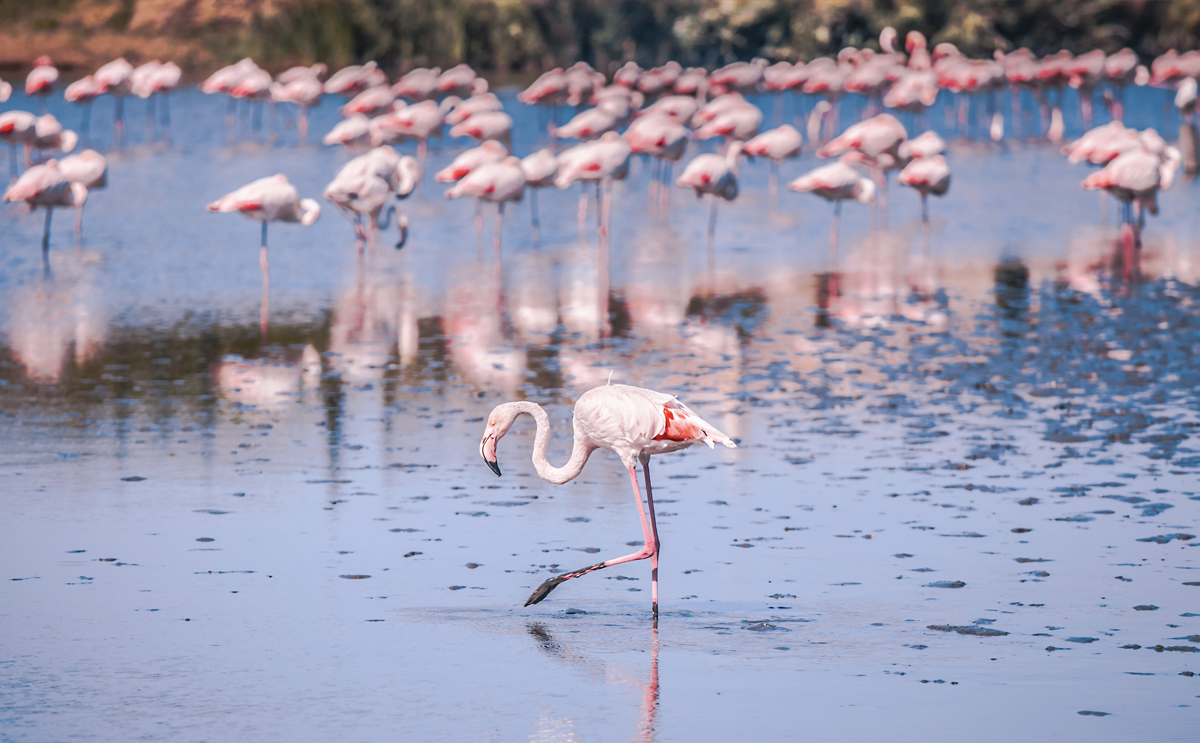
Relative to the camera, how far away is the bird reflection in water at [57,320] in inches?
436

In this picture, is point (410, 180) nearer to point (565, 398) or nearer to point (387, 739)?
point (565, 398)

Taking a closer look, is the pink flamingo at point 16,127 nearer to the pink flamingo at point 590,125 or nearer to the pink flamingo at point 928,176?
the pink flamingo at point 590,125

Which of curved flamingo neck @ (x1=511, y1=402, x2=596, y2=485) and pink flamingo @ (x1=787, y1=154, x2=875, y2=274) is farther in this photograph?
pink flamingo @ (x1=787, y1=154, x2=875, y2=274)

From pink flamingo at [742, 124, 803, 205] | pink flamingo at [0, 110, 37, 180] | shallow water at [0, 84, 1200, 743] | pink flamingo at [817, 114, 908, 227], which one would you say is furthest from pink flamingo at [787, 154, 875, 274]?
pink flamingo at [0, 110, 37, 180]

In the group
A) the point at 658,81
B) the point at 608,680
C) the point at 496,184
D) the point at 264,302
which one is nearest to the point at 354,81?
the point at 658,81

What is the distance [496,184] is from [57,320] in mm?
4886

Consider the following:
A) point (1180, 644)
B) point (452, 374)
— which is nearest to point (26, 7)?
point (452, 374)

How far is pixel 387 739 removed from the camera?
473 centimetres

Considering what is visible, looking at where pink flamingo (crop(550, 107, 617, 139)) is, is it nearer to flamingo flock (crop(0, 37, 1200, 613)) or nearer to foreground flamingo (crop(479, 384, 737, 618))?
flamingo flock (crop(0, 37, 1200, 613))

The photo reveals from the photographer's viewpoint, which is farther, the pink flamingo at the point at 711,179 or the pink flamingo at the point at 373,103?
the pink flamingo at the point at 373,103

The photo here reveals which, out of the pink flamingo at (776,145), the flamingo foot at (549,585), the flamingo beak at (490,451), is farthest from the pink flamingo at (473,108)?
the flamingo foot at (549,585)

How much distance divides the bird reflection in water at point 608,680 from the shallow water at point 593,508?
17mm

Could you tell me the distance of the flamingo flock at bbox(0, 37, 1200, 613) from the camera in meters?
6.32

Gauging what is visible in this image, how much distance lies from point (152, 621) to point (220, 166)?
19.1 m
